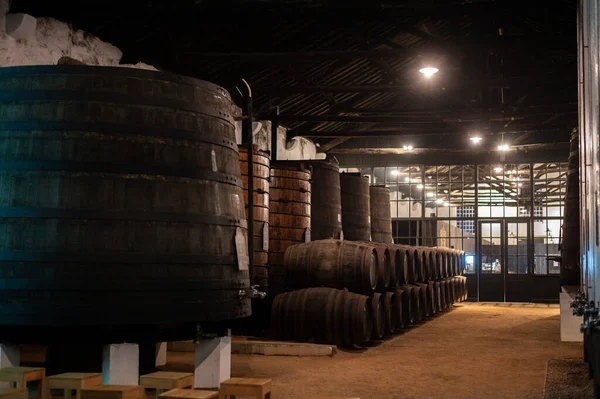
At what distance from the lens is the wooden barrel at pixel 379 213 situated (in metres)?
18.4

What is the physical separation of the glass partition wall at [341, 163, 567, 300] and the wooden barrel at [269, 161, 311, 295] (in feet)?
41.4

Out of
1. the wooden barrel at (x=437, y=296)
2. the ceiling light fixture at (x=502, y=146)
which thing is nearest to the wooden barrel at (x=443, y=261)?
the wooden barrel at (x=437, y=296)

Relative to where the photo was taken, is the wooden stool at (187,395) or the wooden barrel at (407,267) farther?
the wooden barrel at (407,267)

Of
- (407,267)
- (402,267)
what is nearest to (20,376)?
(402,267)

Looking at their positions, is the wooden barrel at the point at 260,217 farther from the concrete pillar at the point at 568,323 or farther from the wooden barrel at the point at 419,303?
the concrete pillar at the point at 568,323

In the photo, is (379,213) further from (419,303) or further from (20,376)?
(20,376)

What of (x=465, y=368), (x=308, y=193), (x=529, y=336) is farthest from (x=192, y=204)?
(x=529, y=336)

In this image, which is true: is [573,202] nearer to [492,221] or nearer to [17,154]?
[17,154]

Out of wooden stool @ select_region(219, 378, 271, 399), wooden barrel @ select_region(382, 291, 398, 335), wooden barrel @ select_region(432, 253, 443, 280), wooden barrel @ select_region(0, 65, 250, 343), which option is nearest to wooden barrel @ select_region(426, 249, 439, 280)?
wooden barrel @ select_region(432, 253, 443, 280)

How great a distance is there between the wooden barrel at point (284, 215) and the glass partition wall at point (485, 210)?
12.6 m

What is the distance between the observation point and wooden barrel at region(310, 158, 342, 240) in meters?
13.7

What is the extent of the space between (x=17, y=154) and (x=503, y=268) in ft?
66.2

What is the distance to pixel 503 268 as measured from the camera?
23.3 meters

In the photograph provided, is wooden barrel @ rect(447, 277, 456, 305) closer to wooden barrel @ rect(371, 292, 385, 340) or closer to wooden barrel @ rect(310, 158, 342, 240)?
wooden barrel @ rect(310, 158, 342, 240)
